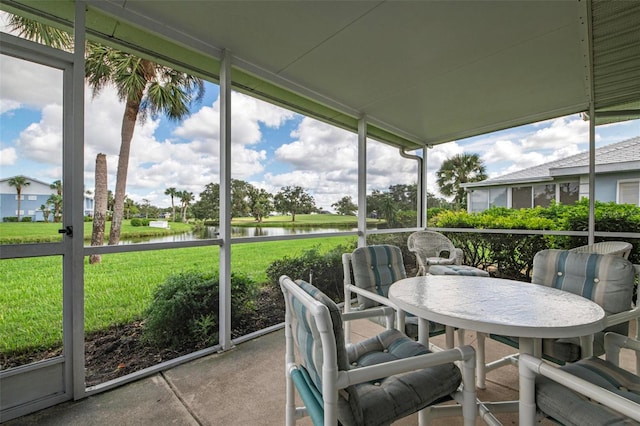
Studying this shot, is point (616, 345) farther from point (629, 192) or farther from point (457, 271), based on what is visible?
point (629, 192)

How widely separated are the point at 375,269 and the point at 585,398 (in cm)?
138

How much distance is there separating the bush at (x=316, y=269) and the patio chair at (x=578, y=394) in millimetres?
2929

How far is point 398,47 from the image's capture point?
2471 millimetres

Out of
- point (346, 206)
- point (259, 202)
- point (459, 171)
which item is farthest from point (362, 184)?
point (459, 171)

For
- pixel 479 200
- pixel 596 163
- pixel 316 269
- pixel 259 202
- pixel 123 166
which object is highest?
pixel 596 163

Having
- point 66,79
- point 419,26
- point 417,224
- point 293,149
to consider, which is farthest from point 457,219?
point 66,79

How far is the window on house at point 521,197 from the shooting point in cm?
489

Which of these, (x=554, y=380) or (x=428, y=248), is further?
(x=428, y=248)

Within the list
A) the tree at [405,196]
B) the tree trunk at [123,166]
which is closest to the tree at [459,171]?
the tree at [405,196]

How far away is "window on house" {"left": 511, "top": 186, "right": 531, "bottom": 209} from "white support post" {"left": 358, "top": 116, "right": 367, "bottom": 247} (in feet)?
9.99

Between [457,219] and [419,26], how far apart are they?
13.5 feet

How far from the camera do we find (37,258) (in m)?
1.77

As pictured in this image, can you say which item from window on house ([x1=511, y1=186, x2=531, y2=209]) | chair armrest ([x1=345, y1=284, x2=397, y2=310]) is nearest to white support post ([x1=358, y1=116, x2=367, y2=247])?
chair armrest ([x1=345, y1=284, x2=397, y2=310])

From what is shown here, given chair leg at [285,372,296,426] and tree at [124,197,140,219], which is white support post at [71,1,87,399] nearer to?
tree at [124,197,140,219]
